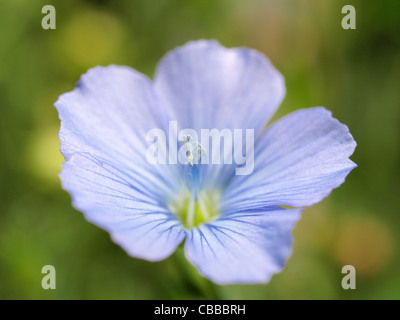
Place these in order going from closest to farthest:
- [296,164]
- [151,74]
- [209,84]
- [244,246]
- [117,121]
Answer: [244,246] < [296,164] < [117,121] < [209,84] < [151,74]

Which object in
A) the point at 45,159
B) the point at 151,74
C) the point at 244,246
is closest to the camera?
the point at 244,246

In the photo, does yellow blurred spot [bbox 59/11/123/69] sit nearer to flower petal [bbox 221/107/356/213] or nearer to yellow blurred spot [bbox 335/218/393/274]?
flower petal [bbox 221/107/356/213]

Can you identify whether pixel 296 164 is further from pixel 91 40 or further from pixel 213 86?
pixel 91 40

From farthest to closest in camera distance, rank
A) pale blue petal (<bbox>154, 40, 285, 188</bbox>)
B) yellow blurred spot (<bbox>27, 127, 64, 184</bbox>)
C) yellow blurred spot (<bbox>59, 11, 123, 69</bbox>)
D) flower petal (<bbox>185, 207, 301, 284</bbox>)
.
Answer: yellow blurred spot (<bbox>59, 11, 123, 69</bbox>)
yellow blurred spot (<bbox>27, 127, 64, 184</bbox>)
pale blue petal (<bbox>154, 40, 285, 188</bbox>)
flower petal (<bbox>185, 207, 301, 284</bbox>)

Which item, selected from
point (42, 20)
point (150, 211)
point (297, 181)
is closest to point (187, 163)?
point (150, 211)

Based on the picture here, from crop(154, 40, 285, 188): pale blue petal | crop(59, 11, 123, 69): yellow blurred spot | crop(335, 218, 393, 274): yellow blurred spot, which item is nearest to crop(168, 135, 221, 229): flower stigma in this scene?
crop(154, 40, 285, 188): pale blue petal

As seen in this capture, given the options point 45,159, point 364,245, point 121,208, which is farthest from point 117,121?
point 364,245
